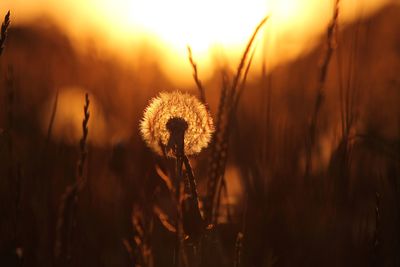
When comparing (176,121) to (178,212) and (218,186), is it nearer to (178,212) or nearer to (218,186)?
(178,212)

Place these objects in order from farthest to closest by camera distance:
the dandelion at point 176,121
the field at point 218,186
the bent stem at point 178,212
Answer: the dandelion at point 176,121 → the field at point 218,186 → the bent stem at point 178,212

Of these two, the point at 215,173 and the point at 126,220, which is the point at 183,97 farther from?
the point at 126,220

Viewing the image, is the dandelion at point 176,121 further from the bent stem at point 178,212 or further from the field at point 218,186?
the bent stem at point 178,212

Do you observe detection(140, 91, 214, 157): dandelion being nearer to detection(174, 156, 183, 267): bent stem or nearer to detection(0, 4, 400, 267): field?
detection(0, 4, 400, 267): field

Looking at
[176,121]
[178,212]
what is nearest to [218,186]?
[176,121]

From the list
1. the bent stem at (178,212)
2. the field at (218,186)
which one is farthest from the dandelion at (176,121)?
the bent stem at (178,212)

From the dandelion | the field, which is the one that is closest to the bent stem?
the field

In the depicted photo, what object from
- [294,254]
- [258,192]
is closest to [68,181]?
[258,192]
